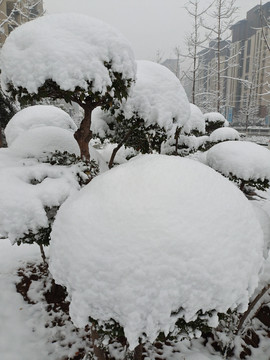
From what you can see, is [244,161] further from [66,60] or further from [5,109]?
[5,109]

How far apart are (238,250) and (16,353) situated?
132 inches

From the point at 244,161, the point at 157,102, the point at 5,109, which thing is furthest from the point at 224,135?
the point at 5,109

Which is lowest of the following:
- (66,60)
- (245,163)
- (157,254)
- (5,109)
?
(157,254)

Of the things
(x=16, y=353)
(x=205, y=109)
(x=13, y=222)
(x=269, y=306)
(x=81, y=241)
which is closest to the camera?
(x=81, y=241)

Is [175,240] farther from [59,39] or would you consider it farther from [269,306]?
[269,306]

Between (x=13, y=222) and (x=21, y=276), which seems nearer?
(x=13, y=222)

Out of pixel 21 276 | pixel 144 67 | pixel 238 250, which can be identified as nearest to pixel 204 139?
pixel 144 67

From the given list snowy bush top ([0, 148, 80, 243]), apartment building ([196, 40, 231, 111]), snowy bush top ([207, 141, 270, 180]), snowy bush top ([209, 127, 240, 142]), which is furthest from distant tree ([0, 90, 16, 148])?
apartment building ([196, 40, 231, 111])

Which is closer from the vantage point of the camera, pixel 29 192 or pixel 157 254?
pixel 157 254

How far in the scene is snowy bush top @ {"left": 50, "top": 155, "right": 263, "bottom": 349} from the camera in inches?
64.1

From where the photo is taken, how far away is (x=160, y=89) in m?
4.11

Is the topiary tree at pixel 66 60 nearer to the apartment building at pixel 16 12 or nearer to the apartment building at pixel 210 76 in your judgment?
the apartment building at pixel 16 12

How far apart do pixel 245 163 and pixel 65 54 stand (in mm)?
4070

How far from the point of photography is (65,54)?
8.70ft
